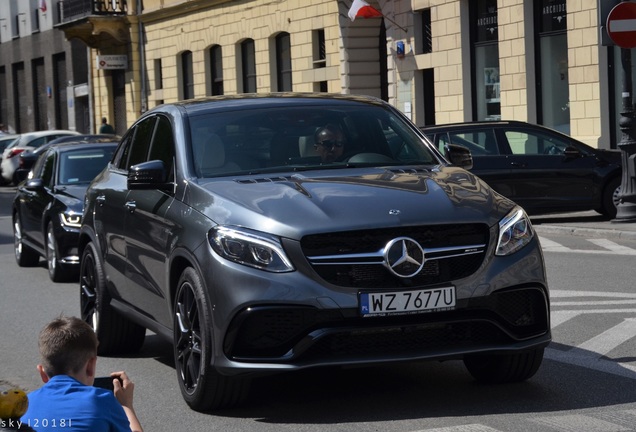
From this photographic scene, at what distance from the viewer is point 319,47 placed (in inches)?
1394

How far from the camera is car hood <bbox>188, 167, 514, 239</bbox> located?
659 centimetres

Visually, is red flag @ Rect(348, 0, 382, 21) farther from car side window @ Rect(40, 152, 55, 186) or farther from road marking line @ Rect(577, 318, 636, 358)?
road marking line @ Rect(577, 318, 636, 358)

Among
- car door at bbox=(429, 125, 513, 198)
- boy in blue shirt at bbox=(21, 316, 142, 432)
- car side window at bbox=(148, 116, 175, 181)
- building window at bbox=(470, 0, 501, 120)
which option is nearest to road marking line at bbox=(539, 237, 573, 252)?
car door at bbox=(429, 125, 513, 198)

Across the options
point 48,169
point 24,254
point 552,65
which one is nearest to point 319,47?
point 552,65

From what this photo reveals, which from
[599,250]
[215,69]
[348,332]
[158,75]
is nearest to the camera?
[348,332]

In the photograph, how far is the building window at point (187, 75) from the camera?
144ft

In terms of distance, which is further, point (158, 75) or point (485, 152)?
point (158, 75)

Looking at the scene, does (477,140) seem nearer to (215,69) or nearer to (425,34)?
(425,34)

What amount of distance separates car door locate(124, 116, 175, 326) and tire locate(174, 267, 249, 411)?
0.31m

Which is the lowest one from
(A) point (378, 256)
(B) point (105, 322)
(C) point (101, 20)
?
(B) point (105, 322)

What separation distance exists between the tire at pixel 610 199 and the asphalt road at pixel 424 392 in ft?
28.2

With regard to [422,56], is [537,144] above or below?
below

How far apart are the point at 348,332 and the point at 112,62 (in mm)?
42519

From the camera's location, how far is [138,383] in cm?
796
